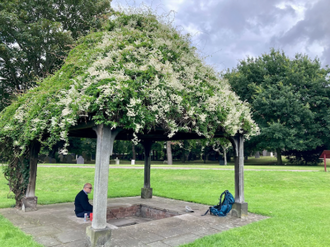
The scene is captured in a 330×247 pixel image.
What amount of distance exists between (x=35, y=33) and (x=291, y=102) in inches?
1010

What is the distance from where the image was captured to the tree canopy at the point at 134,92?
4.79m

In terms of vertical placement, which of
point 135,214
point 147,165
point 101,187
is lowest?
point 135,214

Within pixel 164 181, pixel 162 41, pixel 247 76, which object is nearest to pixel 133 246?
pixel 162 41

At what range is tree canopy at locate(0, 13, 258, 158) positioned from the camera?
479 cm

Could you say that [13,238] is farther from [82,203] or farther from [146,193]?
[146,193]

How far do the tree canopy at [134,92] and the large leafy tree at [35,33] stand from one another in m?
11.0

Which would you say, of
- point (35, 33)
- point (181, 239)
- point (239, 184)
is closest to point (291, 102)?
point (239, 184)

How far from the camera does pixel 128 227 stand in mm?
6305

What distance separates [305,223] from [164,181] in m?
10.6

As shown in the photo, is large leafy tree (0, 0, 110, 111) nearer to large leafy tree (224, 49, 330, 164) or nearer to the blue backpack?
the blue backpack

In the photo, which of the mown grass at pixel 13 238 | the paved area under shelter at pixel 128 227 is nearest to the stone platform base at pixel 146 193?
the paved area under shelter at pixel 128 227

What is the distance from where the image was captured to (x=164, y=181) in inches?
664

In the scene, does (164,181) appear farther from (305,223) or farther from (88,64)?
(88,64)

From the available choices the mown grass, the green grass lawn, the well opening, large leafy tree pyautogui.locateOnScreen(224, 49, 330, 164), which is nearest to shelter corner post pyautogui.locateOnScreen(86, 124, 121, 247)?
the mown grass
